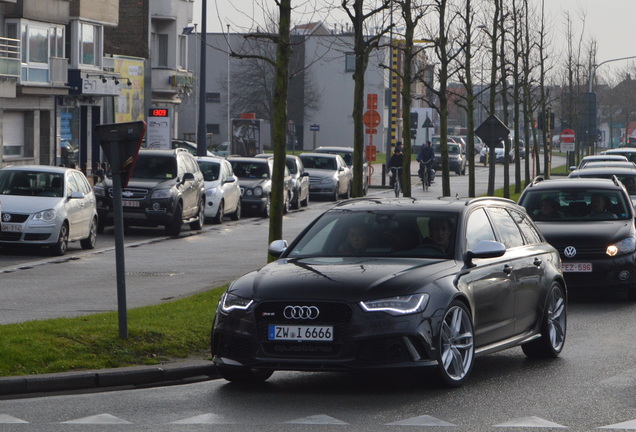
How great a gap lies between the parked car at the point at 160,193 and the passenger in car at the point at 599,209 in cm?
1261

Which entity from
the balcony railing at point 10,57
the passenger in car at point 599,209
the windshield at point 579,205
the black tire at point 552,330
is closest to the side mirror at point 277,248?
the black tire at point 552,330

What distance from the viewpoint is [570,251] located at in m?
16.6

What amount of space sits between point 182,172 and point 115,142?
61.8ft

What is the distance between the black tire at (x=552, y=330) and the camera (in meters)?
11.6

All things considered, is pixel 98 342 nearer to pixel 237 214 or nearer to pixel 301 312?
pixel 301 312

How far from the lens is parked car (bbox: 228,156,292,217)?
37281mm

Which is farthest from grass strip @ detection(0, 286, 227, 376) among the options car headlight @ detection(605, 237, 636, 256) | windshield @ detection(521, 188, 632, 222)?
windshield @ detection(521, 188, 632, 222)

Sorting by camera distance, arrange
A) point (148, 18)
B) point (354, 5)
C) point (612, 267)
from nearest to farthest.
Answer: point (612, 267) → point (354, 5) → point (148, 18)

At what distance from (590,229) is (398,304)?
829 centimetres

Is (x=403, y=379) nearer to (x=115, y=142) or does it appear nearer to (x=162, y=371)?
(x=162, y=371)

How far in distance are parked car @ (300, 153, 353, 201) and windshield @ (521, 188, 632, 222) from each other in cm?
2801

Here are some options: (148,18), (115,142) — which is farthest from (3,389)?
(148,18)

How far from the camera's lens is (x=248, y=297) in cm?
946

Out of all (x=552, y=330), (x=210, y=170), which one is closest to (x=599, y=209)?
(x=552, y=330)
